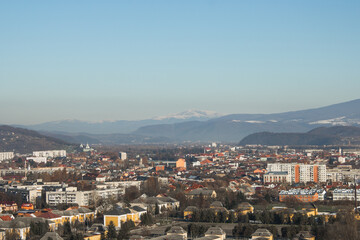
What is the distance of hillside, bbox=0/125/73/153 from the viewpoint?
72537 millimetres

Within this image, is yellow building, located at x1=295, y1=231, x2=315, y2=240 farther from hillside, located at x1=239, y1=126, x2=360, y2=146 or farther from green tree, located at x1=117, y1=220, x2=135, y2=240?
hillside, located at x1=239, y1=126, x2=360, y2=146

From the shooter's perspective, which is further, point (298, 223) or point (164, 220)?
point (164, 220)

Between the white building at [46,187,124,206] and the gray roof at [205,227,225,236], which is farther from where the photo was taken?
the white building at [46,187,124,206]

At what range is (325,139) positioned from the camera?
8656cm

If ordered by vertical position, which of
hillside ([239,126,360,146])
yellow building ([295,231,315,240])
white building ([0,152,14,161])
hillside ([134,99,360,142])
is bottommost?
yellow building ([295,231,315,240])

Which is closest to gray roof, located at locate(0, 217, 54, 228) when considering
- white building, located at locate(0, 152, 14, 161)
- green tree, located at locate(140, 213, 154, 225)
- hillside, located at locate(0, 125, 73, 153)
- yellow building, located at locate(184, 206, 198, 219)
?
green tree, located at locate(140, 213, 154, 225)

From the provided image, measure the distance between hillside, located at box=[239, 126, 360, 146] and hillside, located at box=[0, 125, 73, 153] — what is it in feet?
97.7

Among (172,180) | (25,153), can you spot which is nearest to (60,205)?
(172,180)

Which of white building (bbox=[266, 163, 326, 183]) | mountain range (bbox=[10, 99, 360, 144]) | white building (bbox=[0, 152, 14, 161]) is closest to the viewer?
white building (bbox=[266, 163, 326, 183])

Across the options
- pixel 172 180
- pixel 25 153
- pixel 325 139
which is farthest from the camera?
pixel 325 139

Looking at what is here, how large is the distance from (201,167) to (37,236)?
30.2 metres

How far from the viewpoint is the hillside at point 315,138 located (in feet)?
280

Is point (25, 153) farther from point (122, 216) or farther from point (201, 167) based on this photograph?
point (122, 216)

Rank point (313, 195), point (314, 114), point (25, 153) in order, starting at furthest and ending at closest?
point (314, 114), point (25, 153), point (313, 195)
